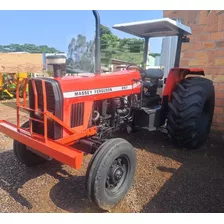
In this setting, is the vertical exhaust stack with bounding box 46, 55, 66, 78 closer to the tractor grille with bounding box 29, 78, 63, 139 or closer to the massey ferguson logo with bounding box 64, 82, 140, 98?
the tractor grille with bounding box 29, 78, 63, 139

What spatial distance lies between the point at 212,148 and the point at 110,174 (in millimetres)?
2408

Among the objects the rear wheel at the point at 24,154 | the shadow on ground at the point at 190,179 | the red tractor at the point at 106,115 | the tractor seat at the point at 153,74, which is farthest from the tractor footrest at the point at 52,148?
the tractor seat at the point at 153,74

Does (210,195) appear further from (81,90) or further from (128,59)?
(128,59)

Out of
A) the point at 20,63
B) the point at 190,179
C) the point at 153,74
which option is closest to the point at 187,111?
the point at 153,74

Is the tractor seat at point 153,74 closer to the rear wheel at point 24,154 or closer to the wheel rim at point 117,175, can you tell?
the wheel rim at point 117,175

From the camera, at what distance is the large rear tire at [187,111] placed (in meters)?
3.52

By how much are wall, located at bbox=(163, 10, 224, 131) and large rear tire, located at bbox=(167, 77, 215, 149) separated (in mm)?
1012

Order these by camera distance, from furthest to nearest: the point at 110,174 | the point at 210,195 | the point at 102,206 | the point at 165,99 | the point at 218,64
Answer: the point at 218,64 < the point at 165,99 < the point at 210,195 < the point at 110,174 < the point at 102,206

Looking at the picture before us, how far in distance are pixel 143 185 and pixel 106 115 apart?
1.00 m

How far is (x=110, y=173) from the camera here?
8.07 feet

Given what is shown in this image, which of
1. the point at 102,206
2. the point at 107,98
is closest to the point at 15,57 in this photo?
the point at 107,98

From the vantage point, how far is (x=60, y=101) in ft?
8.12

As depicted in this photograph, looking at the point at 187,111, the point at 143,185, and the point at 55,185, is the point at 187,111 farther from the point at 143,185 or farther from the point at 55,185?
the point at 55,185

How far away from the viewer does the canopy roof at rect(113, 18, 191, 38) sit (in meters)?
3.44
